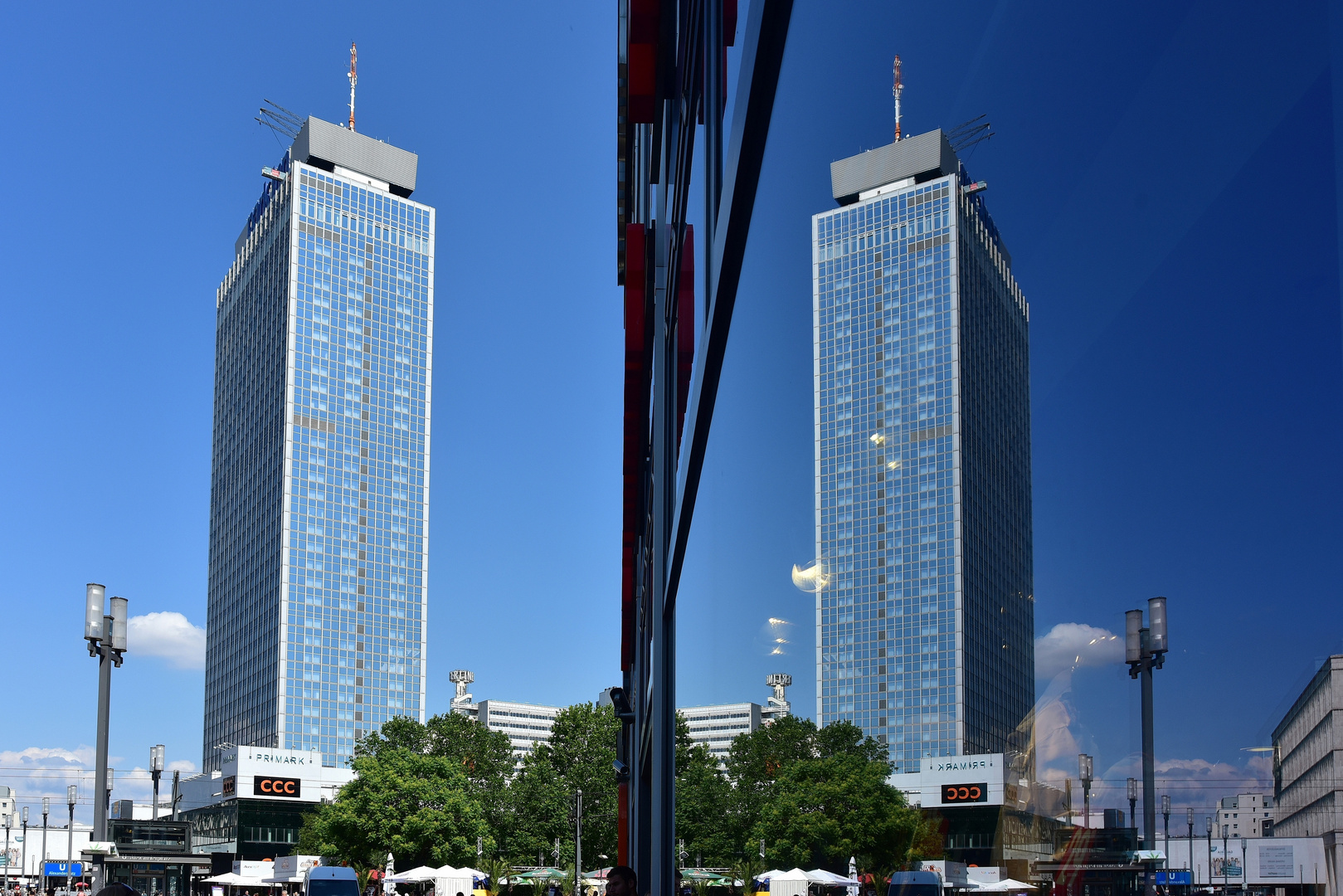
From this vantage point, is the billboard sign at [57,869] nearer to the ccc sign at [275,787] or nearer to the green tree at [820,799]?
the ccc sign at [275,787]

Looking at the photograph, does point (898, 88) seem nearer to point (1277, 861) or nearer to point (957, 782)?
point (957, 782)

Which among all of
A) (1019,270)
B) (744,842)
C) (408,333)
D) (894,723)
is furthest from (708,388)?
(408,333)

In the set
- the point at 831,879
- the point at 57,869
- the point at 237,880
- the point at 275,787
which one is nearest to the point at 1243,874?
the point at 831,879

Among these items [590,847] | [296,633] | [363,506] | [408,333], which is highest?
[408,333]

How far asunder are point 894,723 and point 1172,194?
759 millimetres

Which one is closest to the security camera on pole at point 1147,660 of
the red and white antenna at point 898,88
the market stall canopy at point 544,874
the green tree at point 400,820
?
the red and white antenna at point 898,88

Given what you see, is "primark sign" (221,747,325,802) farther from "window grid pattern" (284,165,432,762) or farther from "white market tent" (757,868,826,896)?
"white market tent" (757,868,826,896)

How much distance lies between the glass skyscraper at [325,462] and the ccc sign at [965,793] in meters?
106

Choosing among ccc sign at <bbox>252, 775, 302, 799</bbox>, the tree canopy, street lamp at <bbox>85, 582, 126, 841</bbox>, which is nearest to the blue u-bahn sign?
ccc sign at <bbox>252, 775, 302, 799</bbox>

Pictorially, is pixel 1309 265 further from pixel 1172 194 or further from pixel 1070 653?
pixel 1070 653

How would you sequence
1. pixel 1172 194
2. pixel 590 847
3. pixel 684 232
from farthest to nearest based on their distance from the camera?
pixel 590 847 → pixel 684 232 → pixel 1172 194

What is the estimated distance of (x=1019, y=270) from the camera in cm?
98

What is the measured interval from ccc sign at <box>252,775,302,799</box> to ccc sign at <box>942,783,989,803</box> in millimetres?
88855

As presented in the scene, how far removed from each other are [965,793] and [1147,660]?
0.39m
